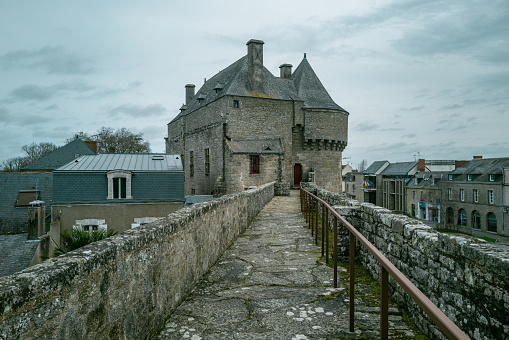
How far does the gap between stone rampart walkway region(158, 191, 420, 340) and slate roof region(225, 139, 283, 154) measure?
67.3 ft

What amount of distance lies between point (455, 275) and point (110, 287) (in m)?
2.37

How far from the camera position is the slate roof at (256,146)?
85.5 ft

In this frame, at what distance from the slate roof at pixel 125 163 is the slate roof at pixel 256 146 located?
438 cm

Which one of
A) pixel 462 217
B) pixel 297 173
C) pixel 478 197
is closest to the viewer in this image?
pixel 297 173

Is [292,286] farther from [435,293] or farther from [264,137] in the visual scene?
[264,137]

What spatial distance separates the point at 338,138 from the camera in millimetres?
31422

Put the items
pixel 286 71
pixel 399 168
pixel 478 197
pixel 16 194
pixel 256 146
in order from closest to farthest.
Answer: pixel 16 194
pixel 256 146
pixel 286 71
pixel 478 197
pixel 399 168

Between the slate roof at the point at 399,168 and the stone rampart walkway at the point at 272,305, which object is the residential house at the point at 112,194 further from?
the slate roof at the point at 399,168

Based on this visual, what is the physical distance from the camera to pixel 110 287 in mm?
2240

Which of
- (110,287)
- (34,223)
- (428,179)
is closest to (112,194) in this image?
(34,223)

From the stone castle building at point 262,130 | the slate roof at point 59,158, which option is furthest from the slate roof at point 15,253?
the slate roof at point 59,158

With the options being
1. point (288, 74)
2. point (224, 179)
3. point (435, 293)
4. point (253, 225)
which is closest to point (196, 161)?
point (224, 179)

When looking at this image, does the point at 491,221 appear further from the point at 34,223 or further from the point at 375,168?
the point at 34,223

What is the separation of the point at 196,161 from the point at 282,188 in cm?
1319
